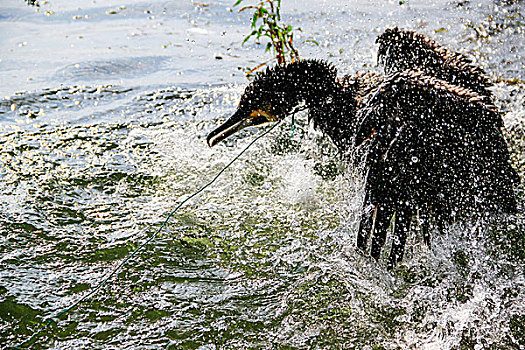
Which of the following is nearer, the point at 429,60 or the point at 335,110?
the point at 335,110

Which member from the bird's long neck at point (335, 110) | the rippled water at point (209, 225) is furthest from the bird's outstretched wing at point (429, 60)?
the rippled water at point (209, 225)

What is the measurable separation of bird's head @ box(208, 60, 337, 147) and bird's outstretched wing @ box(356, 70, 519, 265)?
69cm

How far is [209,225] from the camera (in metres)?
3.46

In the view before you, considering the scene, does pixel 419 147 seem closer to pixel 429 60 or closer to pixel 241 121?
pixel 429 60

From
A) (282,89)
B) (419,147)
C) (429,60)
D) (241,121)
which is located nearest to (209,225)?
(241,121)

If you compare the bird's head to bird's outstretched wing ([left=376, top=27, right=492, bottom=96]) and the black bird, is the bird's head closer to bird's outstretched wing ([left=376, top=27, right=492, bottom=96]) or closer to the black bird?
the black bird

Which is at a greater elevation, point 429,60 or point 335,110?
point 429,60

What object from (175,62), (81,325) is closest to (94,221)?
(81,325)

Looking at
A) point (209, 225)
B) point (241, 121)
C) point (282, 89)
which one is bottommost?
point (209, 225)

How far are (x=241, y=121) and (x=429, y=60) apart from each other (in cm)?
122

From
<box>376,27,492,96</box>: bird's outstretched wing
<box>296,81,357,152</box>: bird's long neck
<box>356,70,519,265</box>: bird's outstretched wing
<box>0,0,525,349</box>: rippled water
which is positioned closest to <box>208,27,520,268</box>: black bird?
<box>356,70,519,265</box>: bird's outstretched wing

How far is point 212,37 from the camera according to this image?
6480mm

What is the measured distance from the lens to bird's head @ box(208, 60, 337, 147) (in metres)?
3.19

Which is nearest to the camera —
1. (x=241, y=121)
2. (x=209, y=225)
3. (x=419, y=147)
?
(x=419, y=147)
